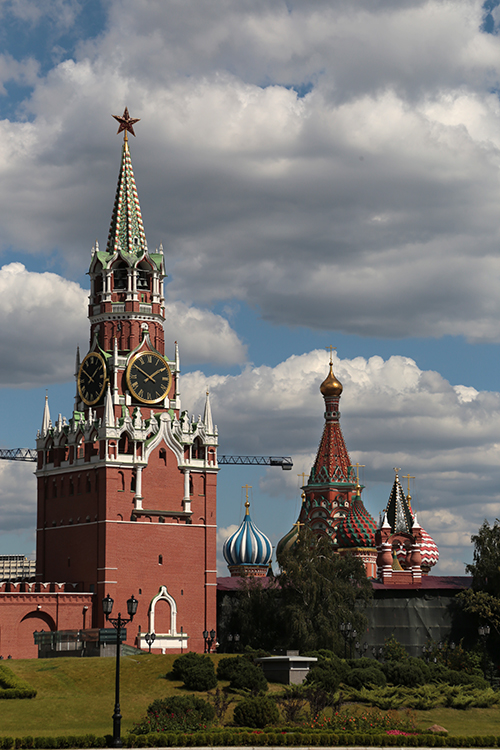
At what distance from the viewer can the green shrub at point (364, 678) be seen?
6116 centimetres

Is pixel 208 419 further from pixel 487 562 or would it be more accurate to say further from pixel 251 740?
pixel 251 740

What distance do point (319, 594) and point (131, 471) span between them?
1750 centimetres

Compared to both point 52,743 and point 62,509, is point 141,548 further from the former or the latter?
point 52,743

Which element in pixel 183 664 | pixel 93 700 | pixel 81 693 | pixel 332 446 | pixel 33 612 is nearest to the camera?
pixel 93 700

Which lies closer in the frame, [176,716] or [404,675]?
[176,716]

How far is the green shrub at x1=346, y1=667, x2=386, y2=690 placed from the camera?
2408 inches

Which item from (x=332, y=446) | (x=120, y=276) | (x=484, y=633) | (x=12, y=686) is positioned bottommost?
(x=12, y=686)

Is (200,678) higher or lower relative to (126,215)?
lower

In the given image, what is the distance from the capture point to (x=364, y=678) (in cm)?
6125

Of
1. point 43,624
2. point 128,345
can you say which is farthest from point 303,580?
point 128,345

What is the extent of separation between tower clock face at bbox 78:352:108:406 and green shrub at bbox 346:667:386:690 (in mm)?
35808

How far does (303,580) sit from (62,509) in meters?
21.2

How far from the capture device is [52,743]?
43.4 m

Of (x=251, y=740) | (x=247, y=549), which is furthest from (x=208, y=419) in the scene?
(x=251, y=740)
